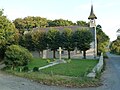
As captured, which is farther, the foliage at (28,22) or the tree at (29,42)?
the foliage at (28,22)

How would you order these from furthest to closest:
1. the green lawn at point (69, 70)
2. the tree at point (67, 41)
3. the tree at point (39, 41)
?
1. the tree at point (39, 41)
2. the tree at point (67, 41)
3. the green lawn at point (69, 70)

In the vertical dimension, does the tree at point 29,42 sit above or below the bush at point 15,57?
above

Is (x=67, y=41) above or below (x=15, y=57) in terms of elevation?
above

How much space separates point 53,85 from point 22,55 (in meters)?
11.1

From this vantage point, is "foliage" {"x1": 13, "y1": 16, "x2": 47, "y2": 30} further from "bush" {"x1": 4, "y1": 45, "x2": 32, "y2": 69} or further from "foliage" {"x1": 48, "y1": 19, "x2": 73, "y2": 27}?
"bush" {"x1": 4, "y1": 45, "x2": 32, "y2": 69}

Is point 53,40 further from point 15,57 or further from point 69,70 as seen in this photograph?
point 69,70

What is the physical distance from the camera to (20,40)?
178 feet

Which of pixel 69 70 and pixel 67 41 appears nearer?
pixel 69 70

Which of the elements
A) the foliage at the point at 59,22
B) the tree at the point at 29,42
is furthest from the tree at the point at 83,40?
the foliage at the point at 59,22

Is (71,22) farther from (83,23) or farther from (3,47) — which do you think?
(3,47)

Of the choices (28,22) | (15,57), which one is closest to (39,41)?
(28,22)

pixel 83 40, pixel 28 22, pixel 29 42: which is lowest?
pixel 29 42

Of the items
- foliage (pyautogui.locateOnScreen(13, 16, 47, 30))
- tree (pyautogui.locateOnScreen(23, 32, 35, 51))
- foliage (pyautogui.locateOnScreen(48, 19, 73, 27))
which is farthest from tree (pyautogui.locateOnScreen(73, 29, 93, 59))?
foliage (pyautogui.locateOnScreen(48, 19, 73, 27))

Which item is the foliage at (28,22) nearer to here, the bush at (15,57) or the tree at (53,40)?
the tree at (53,40)
